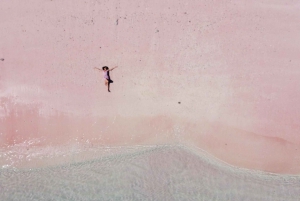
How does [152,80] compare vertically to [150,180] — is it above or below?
above

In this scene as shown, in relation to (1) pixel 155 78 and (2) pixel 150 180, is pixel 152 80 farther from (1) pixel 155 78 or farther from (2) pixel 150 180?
(2) pixel 150 180

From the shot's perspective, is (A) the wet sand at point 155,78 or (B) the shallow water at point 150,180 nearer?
(B) the shallow water at point 150,180

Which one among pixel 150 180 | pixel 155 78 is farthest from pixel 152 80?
pixel 150 180

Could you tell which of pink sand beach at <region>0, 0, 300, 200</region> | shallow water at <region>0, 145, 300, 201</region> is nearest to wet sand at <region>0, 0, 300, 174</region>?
pink sand beach at <region>0, 0, 300, 200</region>

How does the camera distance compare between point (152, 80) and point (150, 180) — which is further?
point (152, 80)

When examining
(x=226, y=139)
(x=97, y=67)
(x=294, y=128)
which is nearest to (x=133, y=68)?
(x=97, y=67)

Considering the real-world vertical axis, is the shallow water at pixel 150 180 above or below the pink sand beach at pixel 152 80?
below

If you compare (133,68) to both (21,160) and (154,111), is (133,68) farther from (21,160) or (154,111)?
(21,160)

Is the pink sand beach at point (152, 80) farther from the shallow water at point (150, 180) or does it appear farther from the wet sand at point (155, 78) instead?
the shallow water at point (150, 180)

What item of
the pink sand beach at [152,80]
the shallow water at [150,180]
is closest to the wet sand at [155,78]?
the pink sand beach at [152,80]

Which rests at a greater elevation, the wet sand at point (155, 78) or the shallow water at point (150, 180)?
the wet sand at point (155, 78)
